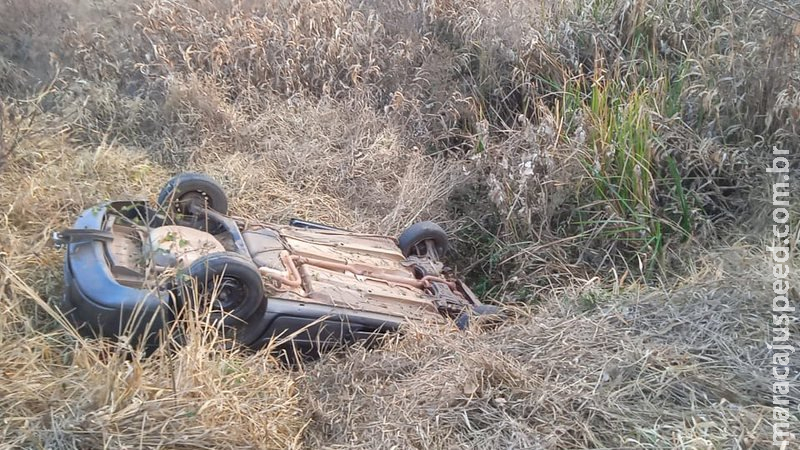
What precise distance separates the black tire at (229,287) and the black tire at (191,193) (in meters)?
1.22

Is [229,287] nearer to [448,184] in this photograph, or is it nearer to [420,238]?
[420,238]

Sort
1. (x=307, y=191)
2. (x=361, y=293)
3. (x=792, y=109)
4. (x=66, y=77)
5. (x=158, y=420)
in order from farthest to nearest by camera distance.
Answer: (x=66, y=77) < (x=307, y=191) < (x=792, y=109) < (x=361, y=293) < (x=158, y=420)

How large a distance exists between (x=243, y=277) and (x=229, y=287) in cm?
11

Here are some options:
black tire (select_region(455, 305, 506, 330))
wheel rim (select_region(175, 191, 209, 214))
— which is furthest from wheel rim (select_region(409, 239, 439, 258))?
wheel rim (select_region(175, 191, 209, 214))

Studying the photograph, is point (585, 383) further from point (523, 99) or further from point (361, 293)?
point (523, 99)

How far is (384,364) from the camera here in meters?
3.77

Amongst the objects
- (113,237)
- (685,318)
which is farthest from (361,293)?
(685,318)

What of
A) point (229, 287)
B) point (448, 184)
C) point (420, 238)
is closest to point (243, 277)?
point (229, 287)

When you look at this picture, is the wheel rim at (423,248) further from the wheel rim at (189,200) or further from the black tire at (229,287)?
the black tire at (229,287)

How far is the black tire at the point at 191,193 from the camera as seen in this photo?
486cm

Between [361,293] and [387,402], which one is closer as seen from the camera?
[387,402]

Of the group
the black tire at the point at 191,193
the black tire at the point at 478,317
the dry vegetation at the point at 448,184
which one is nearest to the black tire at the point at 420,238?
the dry vegetation at the point at 448,184

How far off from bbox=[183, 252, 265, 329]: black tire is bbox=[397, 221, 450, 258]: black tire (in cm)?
169

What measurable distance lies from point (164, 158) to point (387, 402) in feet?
12.2
